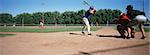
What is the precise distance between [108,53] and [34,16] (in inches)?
3357

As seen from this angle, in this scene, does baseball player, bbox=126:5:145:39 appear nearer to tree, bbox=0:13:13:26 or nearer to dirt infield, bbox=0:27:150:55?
dirt infield, bbox=0:27:150:55

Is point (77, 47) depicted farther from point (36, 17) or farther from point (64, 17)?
point (36, 17)

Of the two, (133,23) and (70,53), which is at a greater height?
(133,23)

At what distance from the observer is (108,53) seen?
6.24 metres

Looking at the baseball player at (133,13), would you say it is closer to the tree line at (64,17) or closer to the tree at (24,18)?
the tree line at (64,17)

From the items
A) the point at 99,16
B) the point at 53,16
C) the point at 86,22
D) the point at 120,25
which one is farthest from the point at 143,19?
the point at 53,16

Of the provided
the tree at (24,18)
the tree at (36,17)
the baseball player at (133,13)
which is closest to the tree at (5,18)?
the tree at (24,18)

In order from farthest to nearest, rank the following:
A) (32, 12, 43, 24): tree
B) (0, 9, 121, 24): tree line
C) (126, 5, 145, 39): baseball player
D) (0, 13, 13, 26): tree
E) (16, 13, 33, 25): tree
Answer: (32, 12, 43, 24): tree
(16, 13, 33, 25): tree
(0, 9, 121, 24): tree line
(0, 13, 13, 26): tree
(126, 5, 145, 39): baseball player

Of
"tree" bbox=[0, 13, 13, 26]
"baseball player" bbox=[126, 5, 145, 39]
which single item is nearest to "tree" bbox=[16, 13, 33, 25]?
"tree" bbox=[0, 13, 13, 26]

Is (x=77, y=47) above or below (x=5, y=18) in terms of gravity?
below

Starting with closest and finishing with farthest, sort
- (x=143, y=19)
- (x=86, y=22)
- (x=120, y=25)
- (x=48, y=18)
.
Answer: (x=143, y=19), (x=120, y=25), (x=86, y=22), (x=48, y=18)

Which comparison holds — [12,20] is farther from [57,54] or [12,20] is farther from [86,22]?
[57,54]

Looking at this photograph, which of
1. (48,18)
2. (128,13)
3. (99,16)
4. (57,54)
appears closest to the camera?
(57,54)

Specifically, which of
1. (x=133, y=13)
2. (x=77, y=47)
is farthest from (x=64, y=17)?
(x=77, y=47)
